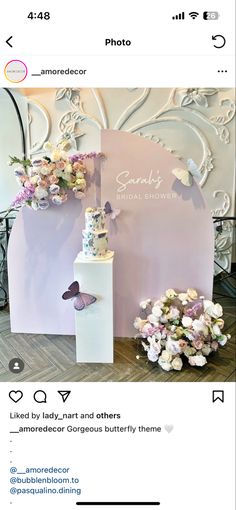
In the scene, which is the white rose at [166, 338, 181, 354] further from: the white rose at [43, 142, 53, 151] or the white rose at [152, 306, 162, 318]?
the white rose at [43, 142, 53, 151]

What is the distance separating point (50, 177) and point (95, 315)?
2.16ft

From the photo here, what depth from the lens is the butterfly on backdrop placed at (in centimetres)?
146

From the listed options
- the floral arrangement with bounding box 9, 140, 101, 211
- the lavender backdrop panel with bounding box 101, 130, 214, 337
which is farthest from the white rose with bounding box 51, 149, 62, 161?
the lavender backdrop panel with bounding box 101, 130, 214, 337

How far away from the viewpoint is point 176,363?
1341 millimetres
